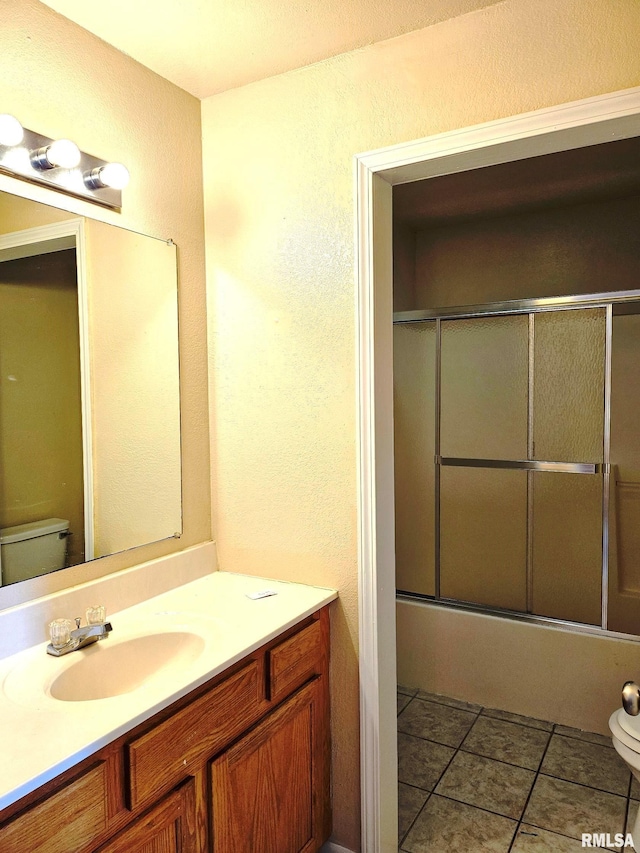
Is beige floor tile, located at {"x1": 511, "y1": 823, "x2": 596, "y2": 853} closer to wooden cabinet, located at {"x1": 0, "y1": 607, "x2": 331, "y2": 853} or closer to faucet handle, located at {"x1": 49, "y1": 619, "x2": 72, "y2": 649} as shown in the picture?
wooden cabinet, located at {"x1": 0, "y1": 607, "x2": 331, "y2": 853}

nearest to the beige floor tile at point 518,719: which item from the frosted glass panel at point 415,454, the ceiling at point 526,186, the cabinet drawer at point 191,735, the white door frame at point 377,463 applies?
the frosted glass panel at point 415,454

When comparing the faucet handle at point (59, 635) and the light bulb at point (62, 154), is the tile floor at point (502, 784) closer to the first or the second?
the faucet handle at point (59, 635)

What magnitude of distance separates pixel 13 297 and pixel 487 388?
6.96 ft

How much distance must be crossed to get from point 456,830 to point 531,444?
159cm

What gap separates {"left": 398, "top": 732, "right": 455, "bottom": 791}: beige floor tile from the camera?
2257mm

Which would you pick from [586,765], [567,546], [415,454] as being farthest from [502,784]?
[415,454]

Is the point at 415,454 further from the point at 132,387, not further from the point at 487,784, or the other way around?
the point at 132,387

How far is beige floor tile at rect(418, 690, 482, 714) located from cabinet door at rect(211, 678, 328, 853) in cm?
116

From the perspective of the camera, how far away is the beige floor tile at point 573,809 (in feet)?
6.53

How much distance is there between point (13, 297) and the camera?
145 centimetres

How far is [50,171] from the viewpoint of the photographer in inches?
59.3

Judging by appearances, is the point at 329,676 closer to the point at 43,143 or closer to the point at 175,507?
the point at 175,507

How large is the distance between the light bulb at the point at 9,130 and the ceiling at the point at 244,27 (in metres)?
0.37

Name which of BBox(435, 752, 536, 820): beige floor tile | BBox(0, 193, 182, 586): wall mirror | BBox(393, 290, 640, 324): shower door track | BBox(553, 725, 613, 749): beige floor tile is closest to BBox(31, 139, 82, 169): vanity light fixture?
BBox(0, 193, 182, 586): wall mirror
